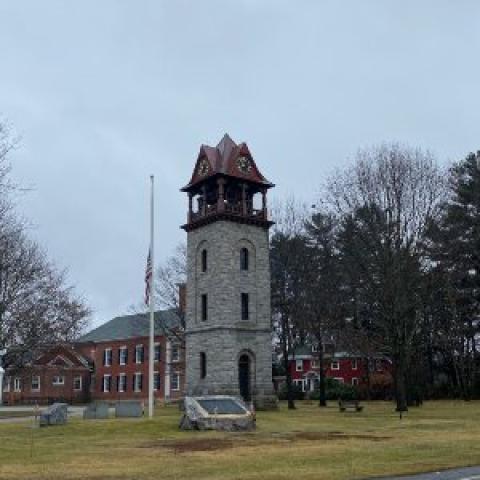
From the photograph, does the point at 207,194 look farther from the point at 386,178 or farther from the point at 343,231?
the point at 386,178

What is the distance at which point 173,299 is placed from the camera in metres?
63.5

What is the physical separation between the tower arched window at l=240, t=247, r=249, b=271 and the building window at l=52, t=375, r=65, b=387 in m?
42.5

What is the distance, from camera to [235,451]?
19562 mm

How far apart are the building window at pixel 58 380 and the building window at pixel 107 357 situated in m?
5.18

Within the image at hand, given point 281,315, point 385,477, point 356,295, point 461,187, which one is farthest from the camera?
point 461,187

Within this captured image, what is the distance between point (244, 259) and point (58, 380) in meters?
42.8

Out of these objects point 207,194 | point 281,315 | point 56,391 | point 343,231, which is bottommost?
point 56,391

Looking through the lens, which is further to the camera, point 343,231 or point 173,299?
point 173,299

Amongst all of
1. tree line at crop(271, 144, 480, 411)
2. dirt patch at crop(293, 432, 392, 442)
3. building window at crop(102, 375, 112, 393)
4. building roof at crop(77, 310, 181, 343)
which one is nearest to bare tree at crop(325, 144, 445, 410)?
tree line at crop(271, 144, 480, 411)

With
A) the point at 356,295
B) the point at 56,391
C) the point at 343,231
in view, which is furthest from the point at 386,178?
the point at 56,391

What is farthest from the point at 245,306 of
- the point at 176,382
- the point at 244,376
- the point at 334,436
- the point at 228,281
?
the point at 176,382

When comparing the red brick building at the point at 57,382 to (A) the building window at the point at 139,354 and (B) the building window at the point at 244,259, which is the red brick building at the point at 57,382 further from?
(B) the building window at the point at 244,259

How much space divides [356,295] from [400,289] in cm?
986

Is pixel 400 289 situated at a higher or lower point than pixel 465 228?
lower
